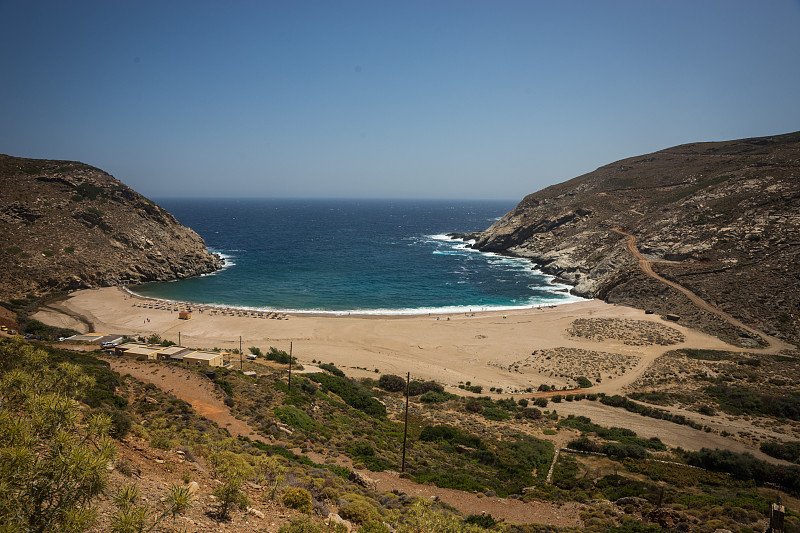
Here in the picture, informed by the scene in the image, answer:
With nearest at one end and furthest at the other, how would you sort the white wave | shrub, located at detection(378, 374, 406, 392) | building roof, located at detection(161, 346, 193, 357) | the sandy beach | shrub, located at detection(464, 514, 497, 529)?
shrub, located at detection(464, 514, 497, 529) → building roof, located at detection(161, 346, 193, 357) → shrub, located at detection(378, 374, 406, 392) → the sandy beach → the white wave

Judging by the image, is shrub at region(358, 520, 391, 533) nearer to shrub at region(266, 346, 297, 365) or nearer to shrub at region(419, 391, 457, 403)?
shrub at region(419, 391, 457, 403)

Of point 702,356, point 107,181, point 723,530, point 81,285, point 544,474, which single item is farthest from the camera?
point 107,181

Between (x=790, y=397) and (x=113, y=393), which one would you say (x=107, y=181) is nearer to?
(x=113, y=393)

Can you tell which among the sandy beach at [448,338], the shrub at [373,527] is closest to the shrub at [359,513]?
the shrub at [373,527]

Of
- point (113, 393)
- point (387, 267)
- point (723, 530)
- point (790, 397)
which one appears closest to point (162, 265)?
point (387, 267)

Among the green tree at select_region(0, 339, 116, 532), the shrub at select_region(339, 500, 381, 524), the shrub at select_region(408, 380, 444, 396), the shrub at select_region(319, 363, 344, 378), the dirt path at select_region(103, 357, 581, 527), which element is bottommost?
the shrub at select_region(408, 380, 444, 396)

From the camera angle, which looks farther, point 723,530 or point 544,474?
point 544,474

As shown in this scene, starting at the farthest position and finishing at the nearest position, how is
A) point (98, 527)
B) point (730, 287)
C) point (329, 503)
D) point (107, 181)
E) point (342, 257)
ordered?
point (342, 257), point (107, 181), point (730, 287), point (329, 503), point (98, 527)

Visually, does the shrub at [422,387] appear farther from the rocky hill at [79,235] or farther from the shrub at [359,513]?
the rocky hill at [79,235]

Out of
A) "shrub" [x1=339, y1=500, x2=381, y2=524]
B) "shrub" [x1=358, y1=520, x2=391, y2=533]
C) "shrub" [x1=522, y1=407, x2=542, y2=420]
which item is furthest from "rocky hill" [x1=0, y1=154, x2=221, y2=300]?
"shrub" [x1=522, y1=407, x2=542, y2=420]
